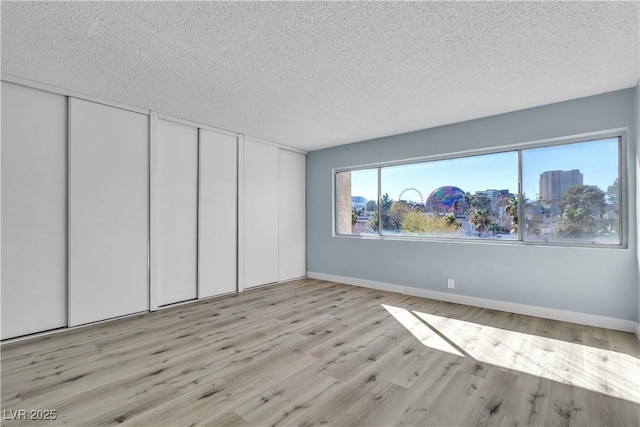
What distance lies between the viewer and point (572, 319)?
3.48m

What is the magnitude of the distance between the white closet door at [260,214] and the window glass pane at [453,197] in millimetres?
2010

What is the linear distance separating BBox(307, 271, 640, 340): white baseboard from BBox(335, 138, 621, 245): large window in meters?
0.83

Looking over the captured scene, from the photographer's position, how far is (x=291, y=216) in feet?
19.7

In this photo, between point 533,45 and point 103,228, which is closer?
point 533,45

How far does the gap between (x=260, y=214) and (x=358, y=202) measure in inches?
72.0

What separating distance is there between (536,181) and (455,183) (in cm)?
100

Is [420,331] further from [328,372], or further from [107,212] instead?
[107,212]

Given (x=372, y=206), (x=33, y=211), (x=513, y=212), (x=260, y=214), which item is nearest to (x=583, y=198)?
(x=513, y=212)

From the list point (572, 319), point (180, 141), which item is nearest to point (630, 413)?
point (572, 319)

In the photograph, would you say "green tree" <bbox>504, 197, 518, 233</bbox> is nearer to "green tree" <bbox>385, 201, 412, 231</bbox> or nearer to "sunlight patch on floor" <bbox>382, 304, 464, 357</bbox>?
"green tree" <bbox>385, 201, 412, 231</bbox>

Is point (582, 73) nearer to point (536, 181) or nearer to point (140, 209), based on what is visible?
point (536, 181)

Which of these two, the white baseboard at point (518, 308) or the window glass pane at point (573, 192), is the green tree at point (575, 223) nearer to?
the window glass pane at point (573, 192)

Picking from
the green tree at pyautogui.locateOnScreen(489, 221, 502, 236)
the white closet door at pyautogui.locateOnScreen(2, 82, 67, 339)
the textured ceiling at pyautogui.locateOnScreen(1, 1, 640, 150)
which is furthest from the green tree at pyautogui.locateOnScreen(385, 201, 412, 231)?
the white closet door at pyautogui.locateOnScreen(2, 82, 67, 339)

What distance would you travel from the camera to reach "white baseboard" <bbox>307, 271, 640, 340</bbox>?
128 inches
